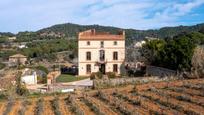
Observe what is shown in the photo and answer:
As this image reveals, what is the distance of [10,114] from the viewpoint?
23781mm

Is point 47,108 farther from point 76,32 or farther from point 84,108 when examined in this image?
point 76,32

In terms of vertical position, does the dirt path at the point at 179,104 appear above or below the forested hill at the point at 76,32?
below

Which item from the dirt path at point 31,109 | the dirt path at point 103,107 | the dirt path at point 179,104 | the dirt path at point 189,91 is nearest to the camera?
the dirt path at point 179,104

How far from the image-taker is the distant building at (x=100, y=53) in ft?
185

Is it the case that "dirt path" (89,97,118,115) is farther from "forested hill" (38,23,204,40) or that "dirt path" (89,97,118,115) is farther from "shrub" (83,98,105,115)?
"forested hill" (38,23,204,40)

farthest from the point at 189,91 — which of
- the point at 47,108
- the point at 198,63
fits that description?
the point at 198,63

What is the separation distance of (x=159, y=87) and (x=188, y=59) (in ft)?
46.0

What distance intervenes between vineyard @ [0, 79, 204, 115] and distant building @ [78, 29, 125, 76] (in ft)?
85.7

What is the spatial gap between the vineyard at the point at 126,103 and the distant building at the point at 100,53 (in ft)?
85.7

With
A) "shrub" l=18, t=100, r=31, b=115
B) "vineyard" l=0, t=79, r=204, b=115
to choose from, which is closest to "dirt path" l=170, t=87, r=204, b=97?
"vineyard" l=0, t=79, r=204, b=115

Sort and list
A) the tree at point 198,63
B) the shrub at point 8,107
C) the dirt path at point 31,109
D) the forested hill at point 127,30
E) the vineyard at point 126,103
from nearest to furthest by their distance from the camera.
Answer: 1. the vineyard at point 126,103
2. the dirt path at point 31,109
3. the shrub at point 8,107
4. the tree at point 198,63
5. the forested hill at point 127,30

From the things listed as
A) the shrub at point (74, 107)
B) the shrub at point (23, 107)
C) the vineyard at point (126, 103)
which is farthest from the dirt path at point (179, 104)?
the shrub at point (23, 107)

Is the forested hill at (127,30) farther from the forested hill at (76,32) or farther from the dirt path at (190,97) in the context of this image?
the dirt path at (190,97)

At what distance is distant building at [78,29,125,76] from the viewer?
56.3 metres
